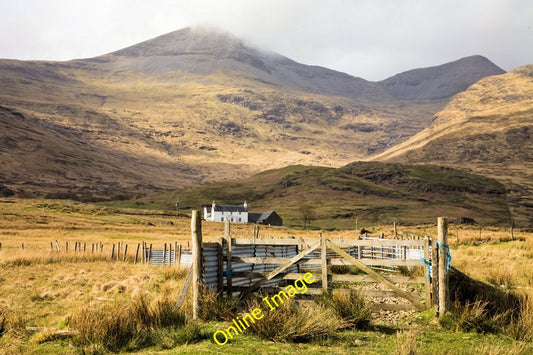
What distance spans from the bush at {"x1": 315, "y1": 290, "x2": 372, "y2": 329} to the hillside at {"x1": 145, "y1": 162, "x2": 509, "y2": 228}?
11223 centimetres

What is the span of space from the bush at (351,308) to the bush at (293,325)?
17.3 inches

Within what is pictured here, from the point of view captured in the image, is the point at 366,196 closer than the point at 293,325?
No

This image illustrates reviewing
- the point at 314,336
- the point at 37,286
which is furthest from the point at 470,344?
the point at 37,286

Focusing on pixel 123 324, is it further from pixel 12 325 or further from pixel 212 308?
pixel 12 325

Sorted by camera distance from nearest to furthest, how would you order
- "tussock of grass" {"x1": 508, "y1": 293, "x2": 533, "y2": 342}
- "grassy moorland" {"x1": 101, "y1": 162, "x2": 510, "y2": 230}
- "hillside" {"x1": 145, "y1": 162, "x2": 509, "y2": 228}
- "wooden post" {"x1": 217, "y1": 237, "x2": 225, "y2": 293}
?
"tussock of grass" {"x1": 508, "y1": 293, "x2": 533, "y2": 342} < "wooden post" {"x1": 217, "y1": 237, "x2": 225, "y2": 293} < "grassy moorland" {"x1": 101, "y1": 162, "x2": 510, "y2": 230} < "hillside" {"x1": 145, "y1": 162, "x2": 509, "y2": 228}

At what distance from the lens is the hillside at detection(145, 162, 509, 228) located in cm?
13675

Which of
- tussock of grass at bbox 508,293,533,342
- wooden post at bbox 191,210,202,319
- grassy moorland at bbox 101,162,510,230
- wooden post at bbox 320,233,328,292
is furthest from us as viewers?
grassy moorland at bbox 101,162,510,230

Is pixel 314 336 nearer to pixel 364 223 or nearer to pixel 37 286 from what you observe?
pixel 37 286

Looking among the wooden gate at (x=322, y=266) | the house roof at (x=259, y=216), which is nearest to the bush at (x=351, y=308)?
the wooden gate at (x=322, y=266)

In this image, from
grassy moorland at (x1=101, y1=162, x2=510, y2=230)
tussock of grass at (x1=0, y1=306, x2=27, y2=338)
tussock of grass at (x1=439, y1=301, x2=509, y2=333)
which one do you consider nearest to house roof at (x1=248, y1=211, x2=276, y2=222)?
grassy moorland at (x1=101, y1=162, x2=510, y2=230)

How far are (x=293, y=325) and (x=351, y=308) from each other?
68.4 inches

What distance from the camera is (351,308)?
9828mm

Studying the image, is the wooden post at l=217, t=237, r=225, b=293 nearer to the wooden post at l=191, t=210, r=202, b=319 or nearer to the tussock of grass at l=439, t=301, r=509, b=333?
the wooden post at l=191, t=210, r=202, b=319

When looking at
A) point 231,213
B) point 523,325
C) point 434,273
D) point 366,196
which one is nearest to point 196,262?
point 434,273
